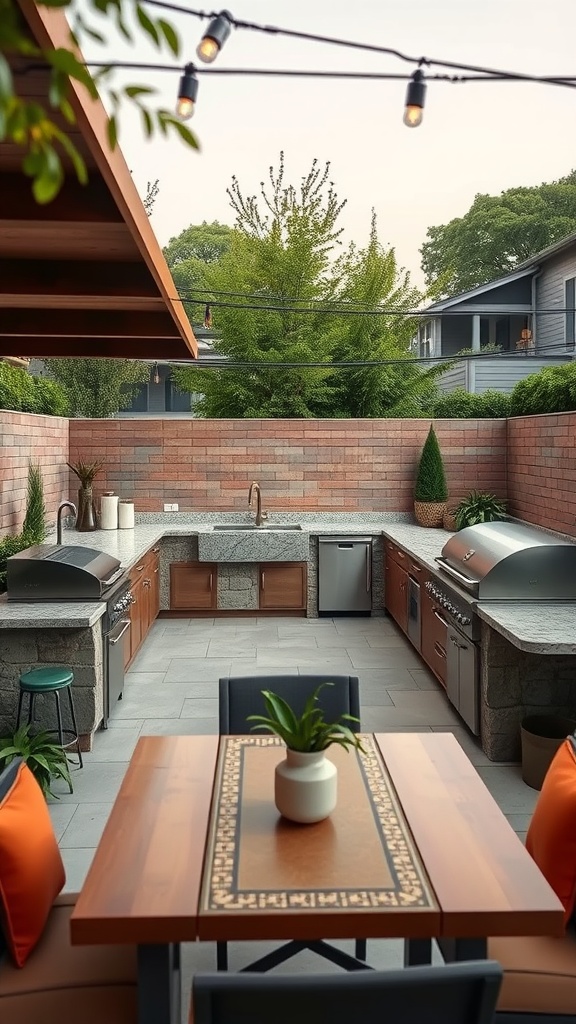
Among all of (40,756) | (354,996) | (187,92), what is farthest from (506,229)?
(354,996)

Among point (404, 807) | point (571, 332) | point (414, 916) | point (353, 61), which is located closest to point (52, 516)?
point (353, 61)

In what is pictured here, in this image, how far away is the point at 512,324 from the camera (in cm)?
1525

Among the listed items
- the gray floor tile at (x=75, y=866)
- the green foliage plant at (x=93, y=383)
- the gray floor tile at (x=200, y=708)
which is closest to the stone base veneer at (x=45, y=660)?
the gray floor tile at (x=200, y=708)

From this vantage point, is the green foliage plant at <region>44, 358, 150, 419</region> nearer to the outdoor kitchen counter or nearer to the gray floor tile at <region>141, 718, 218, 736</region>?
the gray floor tile at <region>141, 718, 218, 736</region>

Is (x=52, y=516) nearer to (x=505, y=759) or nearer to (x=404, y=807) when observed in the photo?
(x=505, y=759)

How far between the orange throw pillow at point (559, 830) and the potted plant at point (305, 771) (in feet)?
1.91

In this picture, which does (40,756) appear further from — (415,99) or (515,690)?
(415,99)

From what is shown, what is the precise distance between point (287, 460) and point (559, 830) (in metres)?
6.53

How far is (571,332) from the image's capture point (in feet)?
43.1

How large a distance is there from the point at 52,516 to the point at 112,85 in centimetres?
697

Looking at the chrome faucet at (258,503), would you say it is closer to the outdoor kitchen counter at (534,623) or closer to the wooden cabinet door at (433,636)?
the wooden cabinet door at (433,636)

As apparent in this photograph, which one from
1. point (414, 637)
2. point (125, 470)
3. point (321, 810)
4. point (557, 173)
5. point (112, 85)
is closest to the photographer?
point (112, 85)

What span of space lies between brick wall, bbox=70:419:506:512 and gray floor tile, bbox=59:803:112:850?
4729 millimetres

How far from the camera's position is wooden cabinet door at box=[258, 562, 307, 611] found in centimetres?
791
